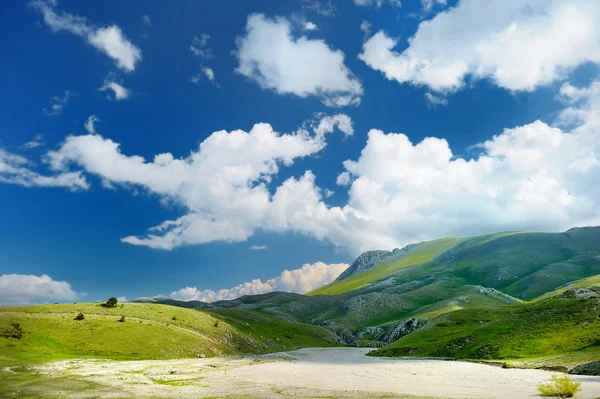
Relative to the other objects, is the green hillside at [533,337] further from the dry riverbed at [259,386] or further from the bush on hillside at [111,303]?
the bush on hillside at [111,303]

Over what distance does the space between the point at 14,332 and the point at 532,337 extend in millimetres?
115779

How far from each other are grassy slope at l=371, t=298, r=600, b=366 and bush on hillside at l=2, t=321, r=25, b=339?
100079 millimetres

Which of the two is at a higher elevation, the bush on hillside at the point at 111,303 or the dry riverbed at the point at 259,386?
the bush on hillside at the point at 111,303

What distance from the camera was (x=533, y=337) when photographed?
Result: 7875 centimetres

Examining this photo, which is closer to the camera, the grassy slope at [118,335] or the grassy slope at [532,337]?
the grassy slope at [532,337]

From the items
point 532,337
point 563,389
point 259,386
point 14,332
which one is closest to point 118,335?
point 14,332

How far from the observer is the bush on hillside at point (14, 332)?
84831 mm

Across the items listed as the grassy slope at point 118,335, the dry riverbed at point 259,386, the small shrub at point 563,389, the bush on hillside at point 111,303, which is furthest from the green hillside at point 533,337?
the bush on hillside at point 111,303

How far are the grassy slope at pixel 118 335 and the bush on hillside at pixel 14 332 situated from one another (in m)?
1.34

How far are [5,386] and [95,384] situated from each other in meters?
9.88

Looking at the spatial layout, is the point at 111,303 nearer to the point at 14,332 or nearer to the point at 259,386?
the point at 14,332

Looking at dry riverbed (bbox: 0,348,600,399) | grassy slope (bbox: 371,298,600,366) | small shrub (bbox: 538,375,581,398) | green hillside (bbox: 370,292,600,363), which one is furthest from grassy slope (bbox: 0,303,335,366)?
small shrub (bbox: 538,375,581,398)

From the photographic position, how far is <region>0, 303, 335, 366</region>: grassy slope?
8433cm

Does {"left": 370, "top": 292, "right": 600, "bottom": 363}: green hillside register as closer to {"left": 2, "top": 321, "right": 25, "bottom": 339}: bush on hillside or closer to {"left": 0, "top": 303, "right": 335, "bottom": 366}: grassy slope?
→ {"left": 0, "top": 303, "right": 335, "bottom": 366}: grassy slope
